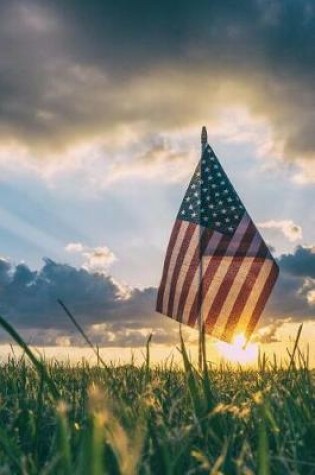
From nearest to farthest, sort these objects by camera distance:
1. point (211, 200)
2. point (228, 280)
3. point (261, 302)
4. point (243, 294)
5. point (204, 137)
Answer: point (243, 294)
point (261, 302)
point (228, 280)
point (211, 200)
point (204, 137)

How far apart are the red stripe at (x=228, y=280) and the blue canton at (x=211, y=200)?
44 centimetres

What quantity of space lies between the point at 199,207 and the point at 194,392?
11905mm

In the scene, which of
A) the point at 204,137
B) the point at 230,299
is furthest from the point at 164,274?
the point at 204,137

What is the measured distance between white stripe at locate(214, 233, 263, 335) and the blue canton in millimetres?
763

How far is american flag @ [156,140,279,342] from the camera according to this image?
12914 mm

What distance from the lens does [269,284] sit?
13180mm

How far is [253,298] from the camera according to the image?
42.5 feet

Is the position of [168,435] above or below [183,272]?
below

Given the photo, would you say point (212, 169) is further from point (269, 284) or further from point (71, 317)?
point (71, 317)

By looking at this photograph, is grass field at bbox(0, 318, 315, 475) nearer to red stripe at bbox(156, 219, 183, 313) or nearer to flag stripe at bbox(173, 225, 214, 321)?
flag stripe at bbox(173, 225, 214, 321)

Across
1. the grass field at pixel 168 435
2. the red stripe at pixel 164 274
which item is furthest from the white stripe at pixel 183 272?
the grass field at pixel 168 435

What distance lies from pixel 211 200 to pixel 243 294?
91.5 inches

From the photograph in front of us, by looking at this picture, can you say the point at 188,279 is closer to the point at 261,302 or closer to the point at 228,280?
the point at 228,280

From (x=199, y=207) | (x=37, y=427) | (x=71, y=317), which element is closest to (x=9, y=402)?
(x=37, y=427)
